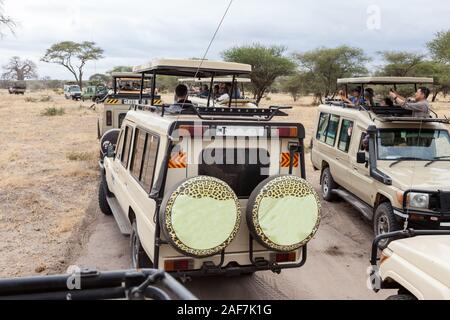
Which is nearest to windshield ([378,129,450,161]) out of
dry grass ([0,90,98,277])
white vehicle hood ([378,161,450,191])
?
white vehicle hood ([378,161,450,191])

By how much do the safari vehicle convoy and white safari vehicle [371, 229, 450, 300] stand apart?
1773 millimetres

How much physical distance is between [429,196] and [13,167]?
31.7 feet

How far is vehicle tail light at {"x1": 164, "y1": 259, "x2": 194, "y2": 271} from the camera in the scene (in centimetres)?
421

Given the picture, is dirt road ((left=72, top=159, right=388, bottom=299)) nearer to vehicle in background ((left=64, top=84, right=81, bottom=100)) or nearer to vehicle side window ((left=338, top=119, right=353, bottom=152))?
vehicle side window ((left=338, top=119, right=353, bottom=152))

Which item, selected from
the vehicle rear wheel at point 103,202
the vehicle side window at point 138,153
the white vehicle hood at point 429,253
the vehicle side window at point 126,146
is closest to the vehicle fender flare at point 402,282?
the white vehicle hood at point 429,253

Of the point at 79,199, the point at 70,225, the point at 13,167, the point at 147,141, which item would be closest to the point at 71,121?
the point at 13,167

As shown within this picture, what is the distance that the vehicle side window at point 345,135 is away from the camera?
8.45 metres

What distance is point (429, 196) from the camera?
5.96 metres

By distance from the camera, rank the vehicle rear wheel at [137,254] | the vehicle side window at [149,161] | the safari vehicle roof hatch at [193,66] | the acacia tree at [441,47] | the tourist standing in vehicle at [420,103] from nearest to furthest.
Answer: the vehicle side window at [149,161] → the vehicle rear wheel at [137,254] → the safari vehicle roof hatch at [193,66] → the tourist standing in vehicle at [420,103] → the acacia tree at [441,47]

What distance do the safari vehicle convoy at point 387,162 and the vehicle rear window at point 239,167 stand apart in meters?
1.89

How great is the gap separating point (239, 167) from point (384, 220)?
301 cm

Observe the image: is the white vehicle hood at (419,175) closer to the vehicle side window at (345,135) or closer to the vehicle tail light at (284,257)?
the vehicle side window at (345,135)

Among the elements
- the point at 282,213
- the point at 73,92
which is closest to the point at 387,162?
the point at 282,213

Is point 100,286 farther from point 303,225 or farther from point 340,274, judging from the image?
point 340,274
